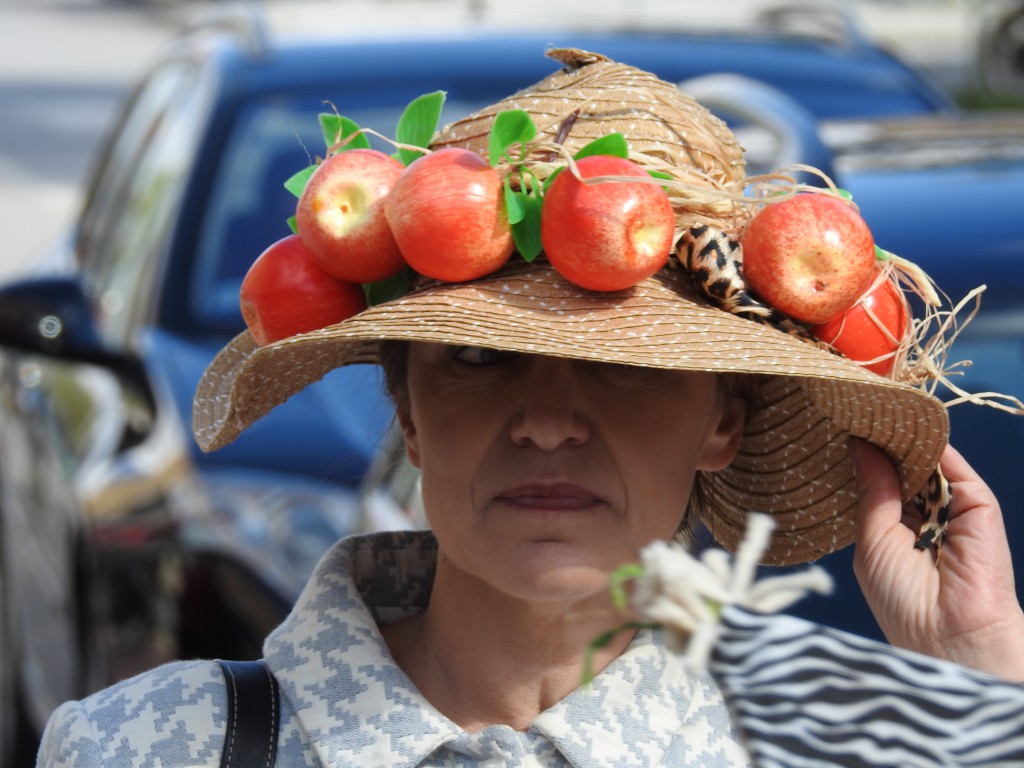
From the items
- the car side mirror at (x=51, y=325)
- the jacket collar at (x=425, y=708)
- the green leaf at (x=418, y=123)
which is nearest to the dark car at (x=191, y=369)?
the car side mirror at (x=51, y=325)

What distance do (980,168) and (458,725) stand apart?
1.85 meters

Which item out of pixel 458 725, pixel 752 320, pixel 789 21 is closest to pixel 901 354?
pixel 752 320

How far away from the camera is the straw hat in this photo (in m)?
1.68

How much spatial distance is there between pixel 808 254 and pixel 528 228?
295 millimetres

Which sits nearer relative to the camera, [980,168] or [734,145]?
[734,145]

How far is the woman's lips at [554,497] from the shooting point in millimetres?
1758

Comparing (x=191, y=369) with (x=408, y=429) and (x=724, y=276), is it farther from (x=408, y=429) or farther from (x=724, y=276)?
(x=724, y=276)

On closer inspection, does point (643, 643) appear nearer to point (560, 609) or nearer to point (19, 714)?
point (560, 609)

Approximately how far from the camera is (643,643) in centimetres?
192

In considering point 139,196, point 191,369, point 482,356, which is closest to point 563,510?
point 482,356

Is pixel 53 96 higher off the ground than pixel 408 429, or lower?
lower

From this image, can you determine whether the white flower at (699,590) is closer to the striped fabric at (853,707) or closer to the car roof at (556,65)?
the striped fabric at (853,707)

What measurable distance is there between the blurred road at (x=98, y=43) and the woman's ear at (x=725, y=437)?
10.7 feet

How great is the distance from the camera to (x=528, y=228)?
5.63ft
